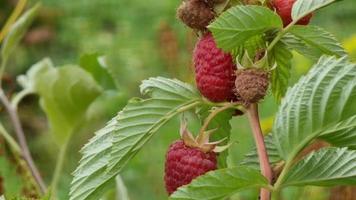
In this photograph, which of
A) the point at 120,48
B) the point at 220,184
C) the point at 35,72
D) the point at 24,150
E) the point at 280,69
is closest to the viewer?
the point at 220,184

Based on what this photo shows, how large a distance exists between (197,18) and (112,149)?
11 cm

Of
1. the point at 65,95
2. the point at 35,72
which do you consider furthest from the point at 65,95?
the point at 35,72

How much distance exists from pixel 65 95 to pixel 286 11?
0.49m

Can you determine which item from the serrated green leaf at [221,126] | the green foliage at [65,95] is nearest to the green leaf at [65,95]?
the green foliage at [65,95]

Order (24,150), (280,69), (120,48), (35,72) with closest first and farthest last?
(280,69) → (24,150) → (35,72) → (120,48)

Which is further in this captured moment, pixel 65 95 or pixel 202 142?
pixel 65 95

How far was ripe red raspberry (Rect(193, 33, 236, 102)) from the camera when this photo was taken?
28.3 inches

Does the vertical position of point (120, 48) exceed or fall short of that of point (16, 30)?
it falls short

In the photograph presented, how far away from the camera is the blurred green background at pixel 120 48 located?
221 centimetres

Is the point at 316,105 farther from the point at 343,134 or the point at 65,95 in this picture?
the point at 65,95

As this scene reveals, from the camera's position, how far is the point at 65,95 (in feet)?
3.88

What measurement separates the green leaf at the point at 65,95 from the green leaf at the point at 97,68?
0.11ft

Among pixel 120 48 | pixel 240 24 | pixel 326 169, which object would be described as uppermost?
pixel 240 24

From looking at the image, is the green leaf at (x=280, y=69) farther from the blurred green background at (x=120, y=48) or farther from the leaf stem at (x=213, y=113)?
the blurred green background at (x=120, y=48)
